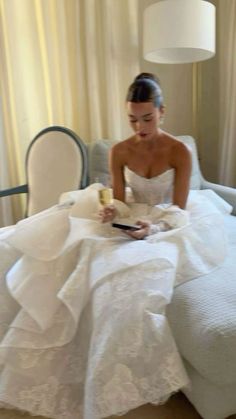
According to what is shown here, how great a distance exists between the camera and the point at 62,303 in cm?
122

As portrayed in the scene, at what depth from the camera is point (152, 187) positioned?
1.50 metres

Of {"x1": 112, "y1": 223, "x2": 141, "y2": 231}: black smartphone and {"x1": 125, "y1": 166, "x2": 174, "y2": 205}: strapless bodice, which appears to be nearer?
{"x1": 112, "y1": 223, "x2": 141, "y2": 231}: black smartphone

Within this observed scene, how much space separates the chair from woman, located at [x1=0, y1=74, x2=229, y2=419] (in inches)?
13.6

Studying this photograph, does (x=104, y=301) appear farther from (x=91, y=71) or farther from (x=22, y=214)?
(x=91, y=71)

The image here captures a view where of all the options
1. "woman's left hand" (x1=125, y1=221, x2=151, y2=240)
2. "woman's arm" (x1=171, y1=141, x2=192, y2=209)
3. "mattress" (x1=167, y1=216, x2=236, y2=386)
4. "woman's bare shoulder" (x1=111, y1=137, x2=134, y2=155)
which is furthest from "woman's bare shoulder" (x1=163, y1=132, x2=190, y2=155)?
"mattress" (x1=167, y1=216, x2=236, y2=386)

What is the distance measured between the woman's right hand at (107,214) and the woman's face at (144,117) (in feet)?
1.01

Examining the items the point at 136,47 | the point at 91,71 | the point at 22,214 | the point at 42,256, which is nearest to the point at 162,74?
the point at 136,47

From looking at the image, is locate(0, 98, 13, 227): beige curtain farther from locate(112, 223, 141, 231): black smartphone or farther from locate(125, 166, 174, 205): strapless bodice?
locate(112, 223, 141, 231): black smartphone

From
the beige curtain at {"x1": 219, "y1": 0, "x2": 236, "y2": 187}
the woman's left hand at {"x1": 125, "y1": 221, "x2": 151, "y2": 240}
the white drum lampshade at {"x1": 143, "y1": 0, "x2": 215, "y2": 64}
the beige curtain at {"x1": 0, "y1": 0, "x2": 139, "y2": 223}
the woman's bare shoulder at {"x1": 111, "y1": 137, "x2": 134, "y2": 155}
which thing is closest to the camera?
the woman's left hand at {"x1": 125, "y1": 221, "x2": 151, "y2": 240}

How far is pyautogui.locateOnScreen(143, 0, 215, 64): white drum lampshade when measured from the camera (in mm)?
1848

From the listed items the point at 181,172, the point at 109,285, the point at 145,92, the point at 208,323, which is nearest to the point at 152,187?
the point at 181,172

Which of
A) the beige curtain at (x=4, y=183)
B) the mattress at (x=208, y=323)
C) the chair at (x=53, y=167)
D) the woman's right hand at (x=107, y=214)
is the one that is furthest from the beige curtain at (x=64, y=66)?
the mattress at (x=208, y=323)

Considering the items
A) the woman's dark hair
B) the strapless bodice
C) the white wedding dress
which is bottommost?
the white wedding dress

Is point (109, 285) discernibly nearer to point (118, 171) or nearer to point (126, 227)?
point (126, 227)
